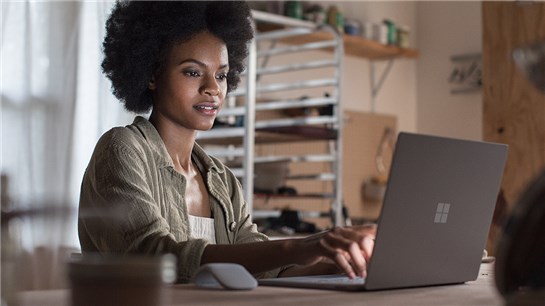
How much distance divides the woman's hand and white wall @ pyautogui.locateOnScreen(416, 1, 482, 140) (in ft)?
15.1

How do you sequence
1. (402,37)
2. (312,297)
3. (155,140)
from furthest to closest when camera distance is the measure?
(402,37) → (155,140) → (312,297)

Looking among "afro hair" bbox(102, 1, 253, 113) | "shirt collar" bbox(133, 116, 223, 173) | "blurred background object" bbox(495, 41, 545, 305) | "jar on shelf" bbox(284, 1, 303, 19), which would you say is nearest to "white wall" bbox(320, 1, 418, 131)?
"jar on shelf" bbox(284, 1, 303, 19)

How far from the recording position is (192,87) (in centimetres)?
192

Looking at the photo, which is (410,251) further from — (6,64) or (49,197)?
(6,64)

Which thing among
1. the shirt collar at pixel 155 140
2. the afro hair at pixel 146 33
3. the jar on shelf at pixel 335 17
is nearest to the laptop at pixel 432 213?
the shirt collar at pixel 155 140

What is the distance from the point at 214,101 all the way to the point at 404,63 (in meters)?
4.39

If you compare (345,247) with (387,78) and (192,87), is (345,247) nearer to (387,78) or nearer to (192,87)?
(192,87)

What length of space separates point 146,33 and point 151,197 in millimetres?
484

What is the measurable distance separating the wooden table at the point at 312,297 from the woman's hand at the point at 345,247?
7 cm

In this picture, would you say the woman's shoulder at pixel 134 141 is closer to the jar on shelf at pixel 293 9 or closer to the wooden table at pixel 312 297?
the wooden table at pixel 312 297

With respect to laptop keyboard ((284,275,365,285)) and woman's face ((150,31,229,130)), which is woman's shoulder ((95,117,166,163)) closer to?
woman's face ((150,31,229,130))

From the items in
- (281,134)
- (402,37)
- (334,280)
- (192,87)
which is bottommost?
(334,280)

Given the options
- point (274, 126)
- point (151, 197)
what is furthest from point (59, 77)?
point (151, 197)

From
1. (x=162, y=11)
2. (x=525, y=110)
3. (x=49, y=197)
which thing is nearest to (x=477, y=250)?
(x=162, y=11)
